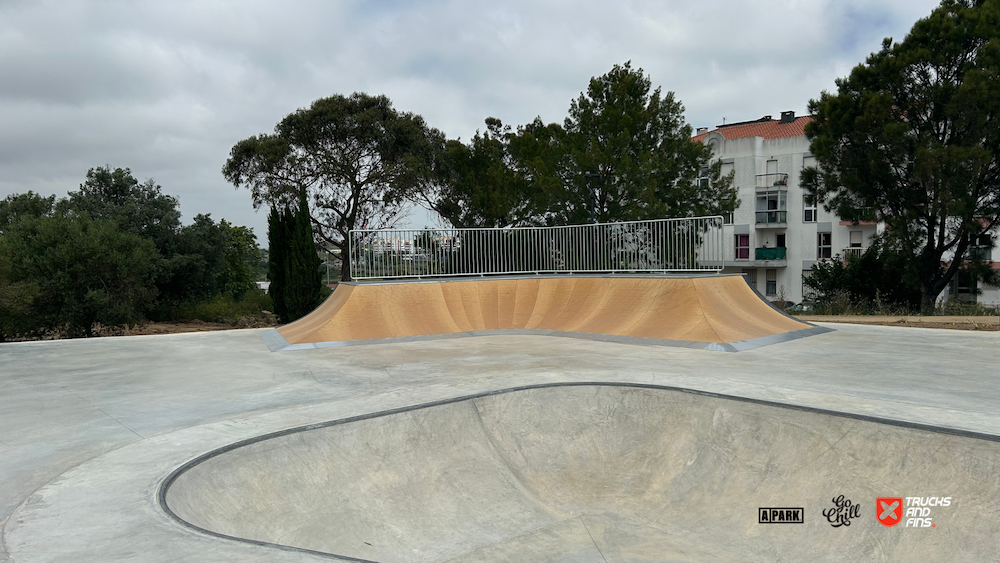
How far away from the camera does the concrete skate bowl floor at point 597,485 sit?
161 inches

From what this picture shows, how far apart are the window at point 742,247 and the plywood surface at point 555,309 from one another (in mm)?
34510

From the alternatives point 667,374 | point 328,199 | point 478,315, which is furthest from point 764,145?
point 667,374

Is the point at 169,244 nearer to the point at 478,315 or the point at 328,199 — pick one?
the point at 328,199

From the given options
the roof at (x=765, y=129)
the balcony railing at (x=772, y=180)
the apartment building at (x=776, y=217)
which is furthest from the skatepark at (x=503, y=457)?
the roof at (x=765, y=129)

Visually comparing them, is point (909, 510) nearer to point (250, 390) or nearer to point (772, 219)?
point (250, 390)

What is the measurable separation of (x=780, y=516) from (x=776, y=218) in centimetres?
4292

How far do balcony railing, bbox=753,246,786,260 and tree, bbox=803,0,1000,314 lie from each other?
18765 millimetres

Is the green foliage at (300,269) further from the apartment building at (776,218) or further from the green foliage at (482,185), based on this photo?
the apartment building at (776,218)

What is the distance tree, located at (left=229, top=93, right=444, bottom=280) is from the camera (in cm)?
3181

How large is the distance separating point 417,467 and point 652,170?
2462cm

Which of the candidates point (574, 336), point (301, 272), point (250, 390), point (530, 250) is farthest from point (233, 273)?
point (250, 390)

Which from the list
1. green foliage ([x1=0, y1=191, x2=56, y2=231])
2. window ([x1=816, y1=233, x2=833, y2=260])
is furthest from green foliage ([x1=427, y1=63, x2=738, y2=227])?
green foliage ([x1=0, y1=191, x2=56, y2=231])

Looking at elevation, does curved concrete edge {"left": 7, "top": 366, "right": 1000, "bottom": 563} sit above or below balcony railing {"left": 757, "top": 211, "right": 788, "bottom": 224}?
below

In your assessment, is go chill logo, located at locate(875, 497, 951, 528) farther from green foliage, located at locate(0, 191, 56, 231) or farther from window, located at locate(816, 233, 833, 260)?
green foliage, located at locate(0, 191, 56, 231)
